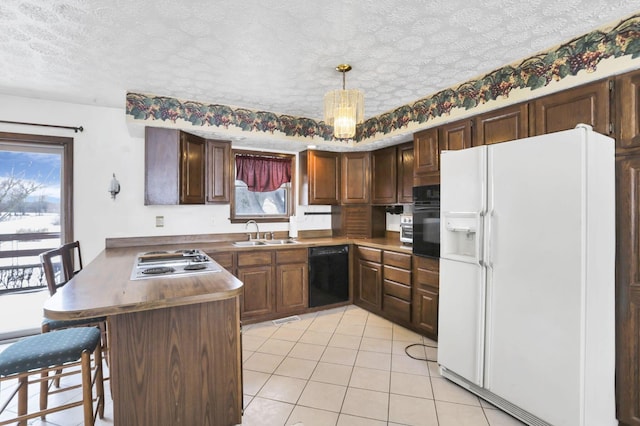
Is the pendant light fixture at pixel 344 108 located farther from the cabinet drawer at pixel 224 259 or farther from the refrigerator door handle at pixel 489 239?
the cabinet drawer at pixel 224 259

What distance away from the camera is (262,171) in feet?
13.7

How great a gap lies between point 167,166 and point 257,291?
166cm

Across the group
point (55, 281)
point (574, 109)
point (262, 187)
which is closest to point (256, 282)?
point (262, 187)

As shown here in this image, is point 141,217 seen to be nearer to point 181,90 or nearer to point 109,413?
point 181,90

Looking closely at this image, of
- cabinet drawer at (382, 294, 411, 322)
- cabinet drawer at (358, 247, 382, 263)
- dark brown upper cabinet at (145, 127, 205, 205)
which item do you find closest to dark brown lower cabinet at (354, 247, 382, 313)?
cabinet drawer at (358, 247, 382, 263)

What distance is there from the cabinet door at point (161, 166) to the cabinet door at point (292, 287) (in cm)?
144

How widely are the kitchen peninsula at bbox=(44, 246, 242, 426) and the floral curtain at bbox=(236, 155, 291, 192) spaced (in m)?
2.35

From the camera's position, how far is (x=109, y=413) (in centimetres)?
201

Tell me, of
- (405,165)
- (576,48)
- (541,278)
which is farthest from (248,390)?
(576,48)

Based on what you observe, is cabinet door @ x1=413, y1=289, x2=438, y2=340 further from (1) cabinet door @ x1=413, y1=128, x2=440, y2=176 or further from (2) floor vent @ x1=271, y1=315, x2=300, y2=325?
(2) floor vent @ x1=271, y1=315, x2=300, y2=325

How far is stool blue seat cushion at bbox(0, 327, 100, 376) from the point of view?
1511 millimetres

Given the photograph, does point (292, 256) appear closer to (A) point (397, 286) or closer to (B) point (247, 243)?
(B) point (247, 243)

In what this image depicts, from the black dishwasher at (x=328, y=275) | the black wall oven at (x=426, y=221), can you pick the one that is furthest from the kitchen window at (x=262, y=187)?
the black wall oven at (x=426, y=221)

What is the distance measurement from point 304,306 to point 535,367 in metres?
2.49
